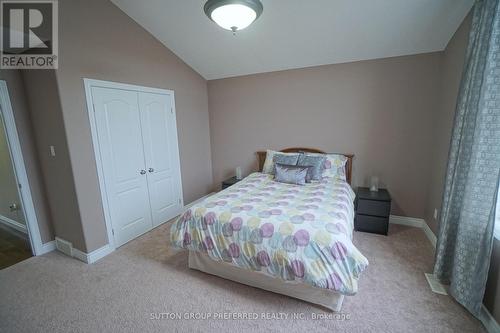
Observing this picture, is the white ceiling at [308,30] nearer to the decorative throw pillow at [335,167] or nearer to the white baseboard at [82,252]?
the decorative throw pillow at [335,167]

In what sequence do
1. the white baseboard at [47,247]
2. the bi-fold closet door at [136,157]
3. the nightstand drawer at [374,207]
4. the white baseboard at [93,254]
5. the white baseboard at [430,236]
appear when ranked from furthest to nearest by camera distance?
the nightstand drawer at [374,207] < the white baseboard at [47,247] < the bi-fold closet door at [136,157] < the white baseboard at [93,254] < the white baseboard at [430,236]

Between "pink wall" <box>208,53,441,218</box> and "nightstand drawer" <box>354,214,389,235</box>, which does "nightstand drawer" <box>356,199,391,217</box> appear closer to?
"nightstand drawer" <box>354,214,389,235</box>

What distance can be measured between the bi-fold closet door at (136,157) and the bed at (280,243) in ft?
3.54

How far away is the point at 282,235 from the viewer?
1794 mm

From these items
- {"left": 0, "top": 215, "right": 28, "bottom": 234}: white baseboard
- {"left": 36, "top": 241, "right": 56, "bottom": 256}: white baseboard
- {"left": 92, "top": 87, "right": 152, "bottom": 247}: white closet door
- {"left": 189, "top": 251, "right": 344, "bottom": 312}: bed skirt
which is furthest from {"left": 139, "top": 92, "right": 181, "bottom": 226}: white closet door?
{"left": 0, "top": 215, "right": 28, "bottom": 234}: white baseboard

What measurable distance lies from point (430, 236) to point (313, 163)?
167 centimetres

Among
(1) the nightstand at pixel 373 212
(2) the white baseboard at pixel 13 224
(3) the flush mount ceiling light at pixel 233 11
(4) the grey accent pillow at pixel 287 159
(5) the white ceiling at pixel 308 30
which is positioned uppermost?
(5) the white ceiling at pixel 308 30

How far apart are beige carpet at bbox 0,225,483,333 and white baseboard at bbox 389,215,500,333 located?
0.20ft

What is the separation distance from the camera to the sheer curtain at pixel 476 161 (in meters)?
1.56

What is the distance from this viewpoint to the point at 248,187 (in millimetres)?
2889

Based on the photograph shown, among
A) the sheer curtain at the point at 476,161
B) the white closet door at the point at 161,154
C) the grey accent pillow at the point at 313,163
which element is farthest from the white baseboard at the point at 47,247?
the sheer curtain at the point at 476,161

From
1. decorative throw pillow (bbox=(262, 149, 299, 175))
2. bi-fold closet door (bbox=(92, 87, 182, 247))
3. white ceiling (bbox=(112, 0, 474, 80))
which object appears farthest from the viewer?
decorative throw pillow (bbox=(262, 149, 299, 175))

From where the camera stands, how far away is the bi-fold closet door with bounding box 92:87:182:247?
2646mm

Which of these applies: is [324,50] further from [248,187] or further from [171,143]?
[171,143]
